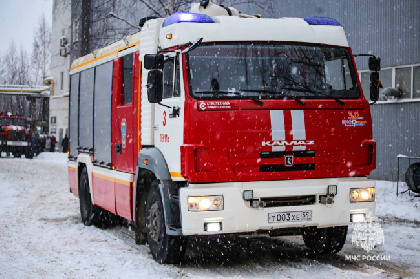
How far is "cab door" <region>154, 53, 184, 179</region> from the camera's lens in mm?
7434

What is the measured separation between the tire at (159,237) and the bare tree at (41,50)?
250ft

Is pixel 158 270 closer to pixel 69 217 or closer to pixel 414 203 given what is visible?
pixel 69 217

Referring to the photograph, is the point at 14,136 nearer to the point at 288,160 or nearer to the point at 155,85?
the point at 155,85

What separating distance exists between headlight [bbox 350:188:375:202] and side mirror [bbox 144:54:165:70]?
8.65ft

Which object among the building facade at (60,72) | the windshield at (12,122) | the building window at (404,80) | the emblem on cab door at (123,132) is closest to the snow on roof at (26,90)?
the building facade at (60,72)

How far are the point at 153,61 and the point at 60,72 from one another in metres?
→ 49.0

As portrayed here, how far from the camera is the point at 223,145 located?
23.8ft

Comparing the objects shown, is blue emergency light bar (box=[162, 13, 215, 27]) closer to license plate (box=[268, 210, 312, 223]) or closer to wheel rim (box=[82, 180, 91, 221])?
license plate (box=[268, 210, 312, 223])

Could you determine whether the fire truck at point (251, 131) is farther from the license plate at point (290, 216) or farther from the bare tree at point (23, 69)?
the bare tree at point (23, 69)

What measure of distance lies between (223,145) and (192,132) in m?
0.37

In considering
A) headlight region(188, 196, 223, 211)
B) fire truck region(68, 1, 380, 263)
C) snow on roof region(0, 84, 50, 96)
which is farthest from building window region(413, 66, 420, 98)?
snow on roof region(0, 84, 50, 96)

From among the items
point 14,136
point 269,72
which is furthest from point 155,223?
point 14,136

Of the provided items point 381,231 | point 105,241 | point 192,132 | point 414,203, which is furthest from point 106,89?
point 414,203

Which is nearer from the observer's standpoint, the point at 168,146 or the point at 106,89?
the point at 168,146
